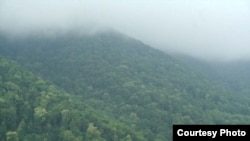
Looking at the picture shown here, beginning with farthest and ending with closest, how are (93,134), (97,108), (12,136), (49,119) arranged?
(97,108) → (49,119) → (93,134) → (12,136)

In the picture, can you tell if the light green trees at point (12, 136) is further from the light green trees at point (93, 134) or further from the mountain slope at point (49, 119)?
the light green trees at point (93, 134)

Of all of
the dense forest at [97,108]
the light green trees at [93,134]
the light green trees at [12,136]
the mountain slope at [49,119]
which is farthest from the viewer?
the dense forest at [97,108]

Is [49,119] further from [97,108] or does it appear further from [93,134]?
[97,108]

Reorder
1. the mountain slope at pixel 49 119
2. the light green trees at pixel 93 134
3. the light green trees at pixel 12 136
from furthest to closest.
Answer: the mountain slope at pixel 49 119 < the light green trees at pixel 93 134 < the light green trees at pixel 12 136

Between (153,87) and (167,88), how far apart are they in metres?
8.72

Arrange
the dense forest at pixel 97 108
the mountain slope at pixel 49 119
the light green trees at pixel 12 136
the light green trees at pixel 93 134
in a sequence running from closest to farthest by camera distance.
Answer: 1. the light green trees at pixel 12 136
2. the light green trees at pixel 93 134
3. the mountain slope at pixel 49 119
4. the dense forest at pixel 97 108

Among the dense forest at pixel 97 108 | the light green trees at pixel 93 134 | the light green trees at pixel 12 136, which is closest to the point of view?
the light green trees at pixel 12 136

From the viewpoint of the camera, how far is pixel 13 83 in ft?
496

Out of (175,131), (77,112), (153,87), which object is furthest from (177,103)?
(175,131)

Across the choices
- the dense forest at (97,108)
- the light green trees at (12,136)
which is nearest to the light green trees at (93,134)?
the dense forest at (97,108)

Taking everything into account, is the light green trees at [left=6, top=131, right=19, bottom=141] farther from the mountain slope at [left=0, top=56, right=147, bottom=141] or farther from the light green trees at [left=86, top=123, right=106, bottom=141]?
the light green trees at [left=86, top=123, right=106, bottom=141]

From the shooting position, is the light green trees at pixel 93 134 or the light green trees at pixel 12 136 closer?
the light green trees at pixel 12 136

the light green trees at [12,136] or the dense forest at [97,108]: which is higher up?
the dense forest at [97,108]

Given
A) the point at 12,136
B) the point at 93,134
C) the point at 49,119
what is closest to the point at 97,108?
the point at 49,119
